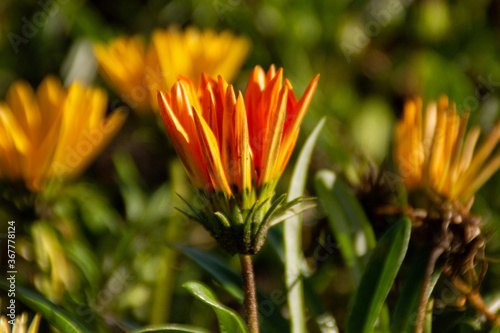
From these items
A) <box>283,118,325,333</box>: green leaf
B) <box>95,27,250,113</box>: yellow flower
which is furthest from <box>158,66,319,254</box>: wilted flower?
<box>95,27,250,113</box>: yellow flower

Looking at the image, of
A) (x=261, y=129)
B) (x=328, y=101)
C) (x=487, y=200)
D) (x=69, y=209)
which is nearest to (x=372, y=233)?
(x=261, y=129)

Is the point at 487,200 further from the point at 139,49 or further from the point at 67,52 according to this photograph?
the point at 67,52

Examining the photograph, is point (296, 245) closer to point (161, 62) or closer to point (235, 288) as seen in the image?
point (235, 288)

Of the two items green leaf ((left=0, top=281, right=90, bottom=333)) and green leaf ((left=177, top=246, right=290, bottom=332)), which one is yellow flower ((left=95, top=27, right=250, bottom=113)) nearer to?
green leaf ((left=177, top=246, right=290, bottom=332))

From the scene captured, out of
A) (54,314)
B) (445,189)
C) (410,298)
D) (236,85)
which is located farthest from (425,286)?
(236,85)

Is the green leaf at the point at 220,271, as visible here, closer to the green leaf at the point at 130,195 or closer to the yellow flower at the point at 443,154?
the yellow flower at the point at 443,154

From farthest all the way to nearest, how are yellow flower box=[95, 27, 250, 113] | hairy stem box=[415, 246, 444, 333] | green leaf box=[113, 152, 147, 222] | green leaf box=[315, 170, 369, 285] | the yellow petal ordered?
green leaf box=[113, 152, 147, 222] → yellow flower box=[95, 27, 250, 113] → green leaf box=[315, 170, 369, 285] → hairy stem box=[415, 246, 444, 333] → the yellow petal
